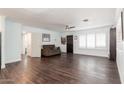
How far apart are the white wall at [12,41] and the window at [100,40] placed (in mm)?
5885

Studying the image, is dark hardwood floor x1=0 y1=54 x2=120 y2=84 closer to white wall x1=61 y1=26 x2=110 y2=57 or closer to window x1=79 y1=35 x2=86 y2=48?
white wall x1=61 y1=26 x2=110 y2=57

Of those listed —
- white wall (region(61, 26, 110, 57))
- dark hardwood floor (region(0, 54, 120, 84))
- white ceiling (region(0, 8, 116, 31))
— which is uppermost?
white ceiling (region(0, 8, 116, 31))

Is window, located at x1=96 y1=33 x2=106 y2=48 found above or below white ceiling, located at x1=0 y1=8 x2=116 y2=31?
below

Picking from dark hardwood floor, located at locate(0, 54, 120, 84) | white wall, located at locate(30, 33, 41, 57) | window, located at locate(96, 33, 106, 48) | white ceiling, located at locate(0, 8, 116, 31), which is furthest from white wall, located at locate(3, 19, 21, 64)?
window, located at locate(96, 33, 106, 48)

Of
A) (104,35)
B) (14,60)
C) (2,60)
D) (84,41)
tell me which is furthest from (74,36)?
(2,60)

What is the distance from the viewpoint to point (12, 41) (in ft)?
17.5

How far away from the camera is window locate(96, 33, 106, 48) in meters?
7.41

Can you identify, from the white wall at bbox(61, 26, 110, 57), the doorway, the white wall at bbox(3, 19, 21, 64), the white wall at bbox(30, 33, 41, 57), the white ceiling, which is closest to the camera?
the white ceiling

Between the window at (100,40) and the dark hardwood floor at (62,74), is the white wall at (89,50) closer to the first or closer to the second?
the window at (100,40)

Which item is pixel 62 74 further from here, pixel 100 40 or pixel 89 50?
pixel 89 50

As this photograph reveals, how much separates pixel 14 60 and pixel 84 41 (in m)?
5.94

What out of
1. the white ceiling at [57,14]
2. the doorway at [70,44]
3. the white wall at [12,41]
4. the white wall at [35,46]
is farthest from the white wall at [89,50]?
the white wall at [12,41]

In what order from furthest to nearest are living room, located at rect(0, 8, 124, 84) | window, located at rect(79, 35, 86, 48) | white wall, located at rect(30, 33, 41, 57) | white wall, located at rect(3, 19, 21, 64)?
window, located at rect(79, 35, 86, 48)
white wall, located at rect(30, 33, 41, 57)
white wall, located at rect(3, 19, 21, 64)
living room, located at rect(0, 8, 124, 84)
